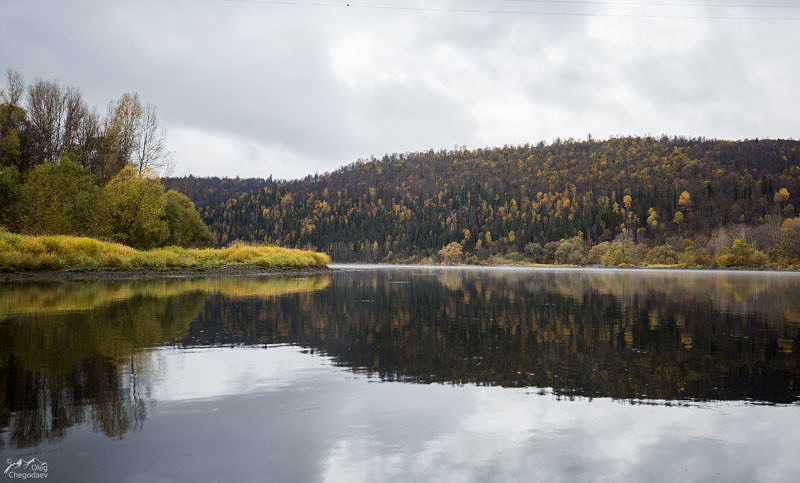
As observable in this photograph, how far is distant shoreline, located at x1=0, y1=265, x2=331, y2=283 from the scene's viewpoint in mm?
23478

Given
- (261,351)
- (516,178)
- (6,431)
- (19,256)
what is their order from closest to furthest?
(6,431) → (261,351) → (19,256) → (516,178)

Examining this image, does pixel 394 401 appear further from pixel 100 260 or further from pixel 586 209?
pixel 586 209

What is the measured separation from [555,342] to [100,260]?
83.6 ft

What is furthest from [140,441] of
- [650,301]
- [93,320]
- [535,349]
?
[650,301]

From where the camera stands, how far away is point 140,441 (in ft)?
14.4

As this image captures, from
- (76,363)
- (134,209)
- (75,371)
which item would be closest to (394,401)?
(75,371)

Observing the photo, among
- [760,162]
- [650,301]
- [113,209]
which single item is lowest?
[650,301]

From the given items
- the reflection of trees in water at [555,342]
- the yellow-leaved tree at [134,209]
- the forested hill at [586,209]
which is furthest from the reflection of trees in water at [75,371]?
the forested hill at [586,209]

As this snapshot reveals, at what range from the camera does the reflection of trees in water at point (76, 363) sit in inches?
192

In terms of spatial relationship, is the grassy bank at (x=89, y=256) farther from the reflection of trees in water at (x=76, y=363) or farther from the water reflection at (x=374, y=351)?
the reflection of trees in water at (x=76, y=363)

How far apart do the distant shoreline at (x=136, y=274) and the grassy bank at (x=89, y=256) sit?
29 centimetres

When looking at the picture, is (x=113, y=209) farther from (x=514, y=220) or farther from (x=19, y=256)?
(x=514, y=220)

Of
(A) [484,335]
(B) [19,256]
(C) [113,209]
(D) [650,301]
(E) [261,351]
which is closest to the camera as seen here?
(E) [261,351]

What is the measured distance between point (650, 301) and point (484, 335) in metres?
11.9
